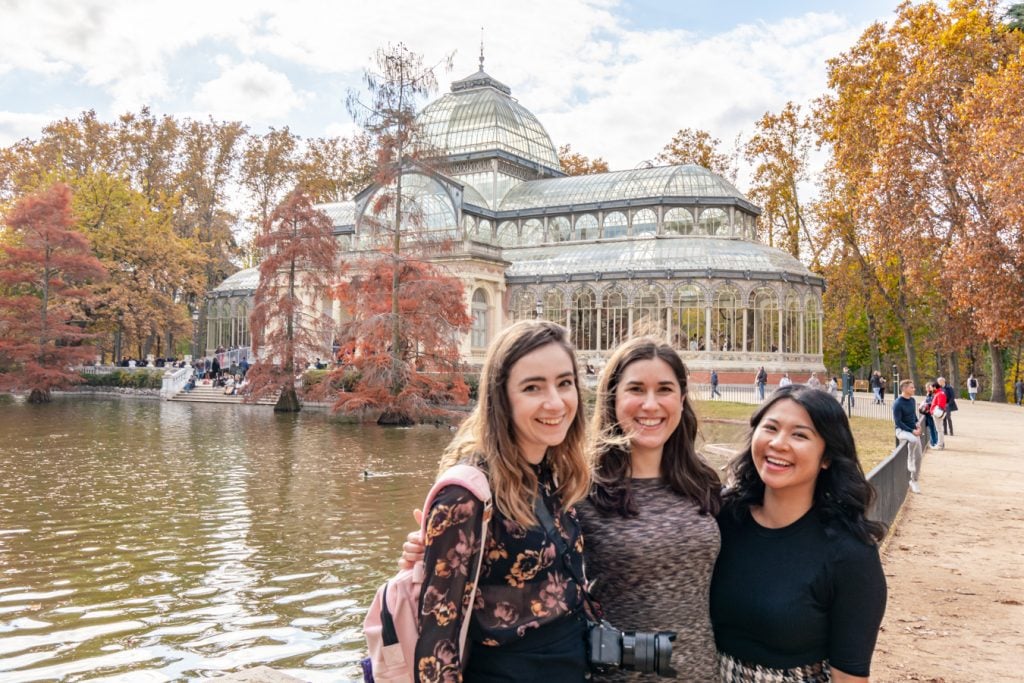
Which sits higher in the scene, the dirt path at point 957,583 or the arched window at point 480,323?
the arched window at point 480,323

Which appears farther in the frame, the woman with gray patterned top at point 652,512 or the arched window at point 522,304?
the arched window at point 522,304

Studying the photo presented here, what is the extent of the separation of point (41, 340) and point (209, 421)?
1183 cm

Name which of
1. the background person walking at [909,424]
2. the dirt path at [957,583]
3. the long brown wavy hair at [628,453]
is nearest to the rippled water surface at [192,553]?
the long brown wavy hair at [628,453]

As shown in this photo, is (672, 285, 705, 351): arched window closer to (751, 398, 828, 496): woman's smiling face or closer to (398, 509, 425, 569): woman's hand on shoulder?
(751, 398, 828, 496): woman's smiling face

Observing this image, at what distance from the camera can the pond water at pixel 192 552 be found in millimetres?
5984

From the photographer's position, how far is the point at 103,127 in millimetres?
45062

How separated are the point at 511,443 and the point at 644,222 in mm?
37975

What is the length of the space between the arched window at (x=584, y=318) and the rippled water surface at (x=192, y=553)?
20.2 metres

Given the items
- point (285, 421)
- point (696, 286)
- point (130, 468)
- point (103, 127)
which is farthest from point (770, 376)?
point (103, 127)

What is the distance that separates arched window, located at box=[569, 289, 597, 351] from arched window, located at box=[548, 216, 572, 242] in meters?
5.02

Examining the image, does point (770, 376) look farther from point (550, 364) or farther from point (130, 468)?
point (550, 364)

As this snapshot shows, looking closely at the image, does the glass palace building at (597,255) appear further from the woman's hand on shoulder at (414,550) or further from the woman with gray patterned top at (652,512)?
the woman's hand on shoulder at (414,550)

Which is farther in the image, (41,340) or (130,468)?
(41,340)

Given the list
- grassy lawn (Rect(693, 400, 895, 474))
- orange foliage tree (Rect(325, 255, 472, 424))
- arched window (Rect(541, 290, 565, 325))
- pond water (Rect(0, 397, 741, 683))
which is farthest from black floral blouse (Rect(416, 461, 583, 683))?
arched window (Rect(541, 290, 565, 325))
